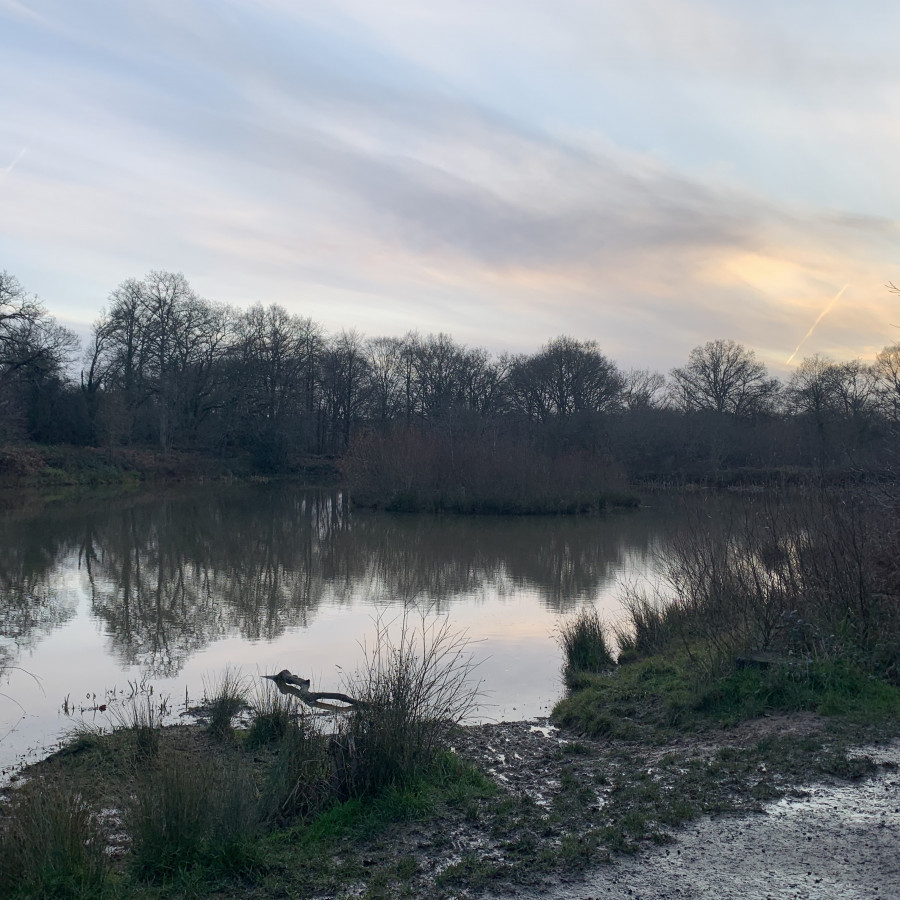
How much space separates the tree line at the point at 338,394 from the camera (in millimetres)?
48625

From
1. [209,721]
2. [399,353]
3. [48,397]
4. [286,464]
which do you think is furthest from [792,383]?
[209,721]

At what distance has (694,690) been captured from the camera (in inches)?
313

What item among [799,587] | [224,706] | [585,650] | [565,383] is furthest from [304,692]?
[565,383]

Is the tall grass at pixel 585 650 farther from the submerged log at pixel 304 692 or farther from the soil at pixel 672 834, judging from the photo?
the soil at pixel 672 834

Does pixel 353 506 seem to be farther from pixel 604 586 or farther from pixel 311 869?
pixel 311 869

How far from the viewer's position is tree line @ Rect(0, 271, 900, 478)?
160 feet

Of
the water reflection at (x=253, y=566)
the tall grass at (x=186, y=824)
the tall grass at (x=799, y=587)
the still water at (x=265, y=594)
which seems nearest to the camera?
the tall grass at (x=186, y=824)

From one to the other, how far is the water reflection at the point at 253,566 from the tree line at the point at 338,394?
29.3ft

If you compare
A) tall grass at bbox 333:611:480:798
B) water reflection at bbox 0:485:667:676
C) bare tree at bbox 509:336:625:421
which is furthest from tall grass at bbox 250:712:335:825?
bare tree at bbox 509:336:625:421

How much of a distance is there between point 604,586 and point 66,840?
50.9ft

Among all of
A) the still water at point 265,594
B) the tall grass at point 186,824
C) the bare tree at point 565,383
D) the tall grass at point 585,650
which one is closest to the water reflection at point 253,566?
the still water at point 265,594

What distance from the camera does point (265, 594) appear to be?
17.1 metres

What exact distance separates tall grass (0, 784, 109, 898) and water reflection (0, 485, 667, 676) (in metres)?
7.00

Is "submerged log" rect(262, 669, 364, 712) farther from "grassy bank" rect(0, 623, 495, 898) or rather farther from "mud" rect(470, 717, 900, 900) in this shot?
"mud" rect(470, 717, 900, 900)
